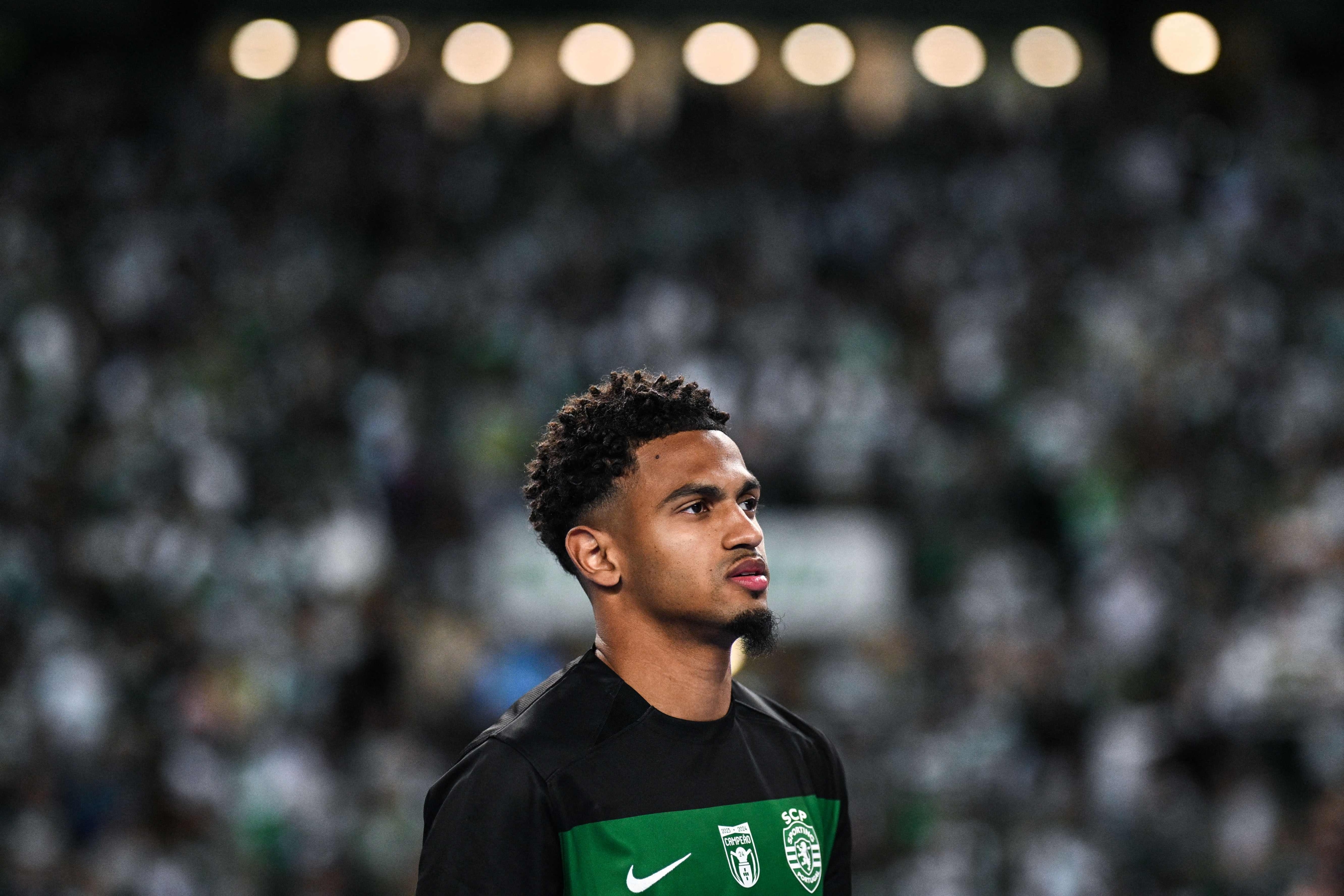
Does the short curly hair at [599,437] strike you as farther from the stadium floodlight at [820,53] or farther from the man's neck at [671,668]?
the stadium floodlight at [820,53]

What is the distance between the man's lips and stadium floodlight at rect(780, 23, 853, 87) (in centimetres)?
1761

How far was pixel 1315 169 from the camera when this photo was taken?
14.8 m

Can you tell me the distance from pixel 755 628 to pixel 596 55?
57.3 ft

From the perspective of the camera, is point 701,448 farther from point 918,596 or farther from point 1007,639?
point 918,596

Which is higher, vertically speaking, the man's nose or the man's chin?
the man's nose

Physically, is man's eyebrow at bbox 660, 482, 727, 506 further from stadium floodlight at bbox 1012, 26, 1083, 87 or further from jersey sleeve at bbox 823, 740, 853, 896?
stadium floodlight at bbox 1012, 26, 1083, 87

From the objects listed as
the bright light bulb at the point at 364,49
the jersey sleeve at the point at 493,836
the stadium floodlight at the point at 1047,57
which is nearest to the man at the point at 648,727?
the jersey sleeve at the point at 493,836

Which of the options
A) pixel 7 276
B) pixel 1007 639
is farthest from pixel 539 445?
pixel 7 276

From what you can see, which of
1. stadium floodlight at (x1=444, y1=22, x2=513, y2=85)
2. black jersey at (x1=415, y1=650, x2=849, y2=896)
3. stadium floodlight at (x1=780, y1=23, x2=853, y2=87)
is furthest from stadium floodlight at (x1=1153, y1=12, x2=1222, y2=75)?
black jersey at (x1=415, y1=650, x2=849, y2=896)

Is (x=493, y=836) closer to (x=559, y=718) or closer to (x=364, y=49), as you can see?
(x=559, y=718)

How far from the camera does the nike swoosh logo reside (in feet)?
7.50

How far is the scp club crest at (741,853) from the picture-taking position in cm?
236

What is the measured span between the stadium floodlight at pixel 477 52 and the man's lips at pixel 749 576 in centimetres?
1769

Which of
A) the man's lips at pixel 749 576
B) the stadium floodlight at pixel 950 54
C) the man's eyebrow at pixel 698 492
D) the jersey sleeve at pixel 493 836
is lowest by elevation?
the jersey sleeve at pixel 493 836
